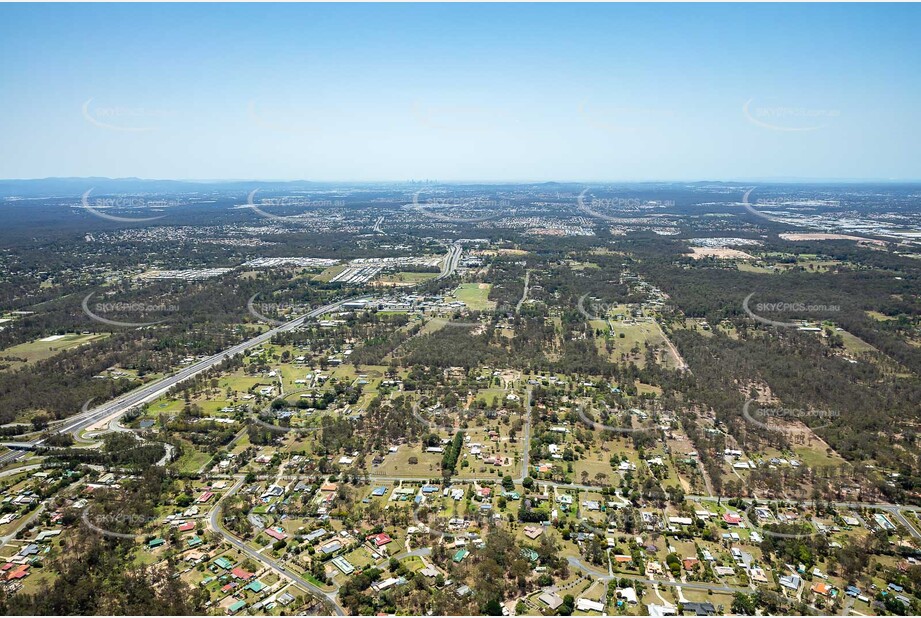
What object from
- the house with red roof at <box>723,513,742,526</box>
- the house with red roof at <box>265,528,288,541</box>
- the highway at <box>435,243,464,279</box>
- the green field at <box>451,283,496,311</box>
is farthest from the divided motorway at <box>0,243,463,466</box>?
the house with red roof at <box>723,513,742,526</box>

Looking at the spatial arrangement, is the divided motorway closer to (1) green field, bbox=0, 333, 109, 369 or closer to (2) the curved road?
(1) green field, bbox=0, 333, 109, 369

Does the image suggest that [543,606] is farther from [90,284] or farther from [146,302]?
[90,284]

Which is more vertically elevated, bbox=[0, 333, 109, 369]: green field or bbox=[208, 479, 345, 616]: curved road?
bbox=[0, 333, 109, 369]: green field

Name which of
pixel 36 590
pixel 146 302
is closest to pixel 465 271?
pixel 146 302

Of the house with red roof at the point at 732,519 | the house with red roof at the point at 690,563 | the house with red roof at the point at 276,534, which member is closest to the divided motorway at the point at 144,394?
the house with red roof at the point at 276,534

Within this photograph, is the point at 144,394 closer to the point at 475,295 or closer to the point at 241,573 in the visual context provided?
the point at 241,573

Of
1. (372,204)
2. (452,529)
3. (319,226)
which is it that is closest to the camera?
(452,529)

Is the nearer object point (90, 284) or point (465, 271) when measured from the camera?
point (90, 284)

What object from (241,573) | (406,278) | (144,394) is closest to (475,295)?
(406,278)

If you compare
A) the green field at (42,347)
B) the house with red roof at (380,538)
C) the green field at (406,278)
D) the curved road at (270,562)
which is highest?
the green field at (406,278)

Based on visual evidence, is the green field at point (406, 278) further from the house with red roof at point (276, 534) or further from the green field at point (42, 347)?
the house with red roof at point (276, 534)

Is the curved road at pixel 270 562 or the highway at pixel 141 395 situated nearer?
the curved road at pixel 270 562
